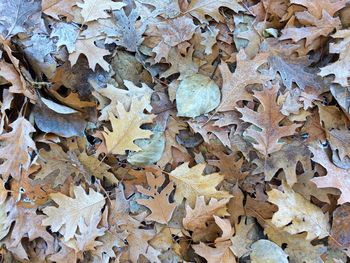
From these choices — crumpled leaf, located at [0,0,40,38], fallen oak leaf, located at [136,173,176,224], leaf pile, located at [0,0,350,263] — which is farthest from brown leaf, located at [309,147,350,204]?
crumpled leaf, located at [0,0,40,38]

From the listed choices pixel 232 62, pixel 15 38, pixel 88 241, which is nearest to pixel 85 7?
pixel 15 38

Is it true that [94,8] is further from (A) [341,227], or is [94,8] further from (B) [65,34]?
(A) [341,227]

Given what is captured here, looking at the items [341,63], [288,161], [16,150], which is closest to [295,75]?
[341,63]

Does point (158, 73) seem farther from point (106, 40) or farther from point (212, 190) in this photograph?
point (212, 190)

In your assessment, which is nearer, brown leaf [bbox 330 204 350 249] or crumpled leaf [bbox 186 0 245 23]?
brown leaf [bbox 330 204 350 249]

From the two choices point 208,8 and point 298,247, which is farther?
point 208,8

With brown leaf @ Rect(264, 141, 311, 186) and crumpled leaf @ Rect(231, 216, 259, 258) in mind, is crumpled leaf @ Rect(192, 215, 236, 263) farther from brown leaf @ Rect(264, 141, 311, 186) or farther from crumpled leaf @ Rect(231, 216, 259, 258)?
brown leaf @ Rect(264, 141, 311, 186)
